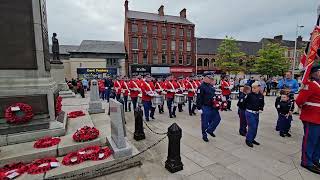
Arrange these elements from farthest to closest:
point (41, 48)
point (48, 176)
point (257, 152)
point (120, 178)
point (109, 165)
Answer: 1. point (41, 48)
2. point (257, 152)
3. point (109, 165)
4. point (120, 178)
5. point (48, 176)

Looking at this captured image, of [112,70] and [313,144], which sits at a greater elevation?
[112,70]

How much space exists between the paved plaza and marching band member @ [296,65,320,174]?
0.29 metres

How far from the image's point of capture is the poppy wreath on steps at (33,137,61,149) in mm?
4716

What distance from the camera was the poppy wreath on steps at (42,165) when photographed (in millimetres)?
3920

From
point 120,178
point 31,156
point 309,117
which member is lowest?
point 120,178

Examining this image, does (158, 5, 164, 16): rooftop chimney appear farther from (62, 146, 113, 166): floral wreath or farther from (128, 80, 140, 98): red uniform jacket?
(62, 146, 113, 166): floral wreath

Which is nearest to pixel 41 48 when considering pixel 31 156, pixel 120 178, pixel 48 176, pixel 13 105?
pixel 13 105

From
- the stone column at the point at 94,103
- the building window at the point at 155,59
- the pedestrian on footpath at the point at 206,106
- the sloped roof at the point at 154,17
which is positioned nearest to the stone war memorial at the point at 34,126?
the pedestrian on footpath at the point at 206,106

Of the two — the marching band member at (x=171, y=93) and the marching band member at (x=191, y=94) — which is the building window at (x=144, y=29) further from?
the marching band member at (x=191, y=94)

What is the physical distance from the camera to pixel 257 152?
17.0 feet

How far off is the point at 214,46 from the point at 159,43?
15175 millimetres

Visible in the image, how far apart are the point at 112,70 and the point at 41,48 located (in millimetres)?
31173

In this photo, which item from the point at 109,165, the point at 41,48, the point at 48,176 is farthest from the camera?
the point at 41,48

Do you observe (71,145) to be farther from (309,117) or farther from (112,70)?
(112,70)
